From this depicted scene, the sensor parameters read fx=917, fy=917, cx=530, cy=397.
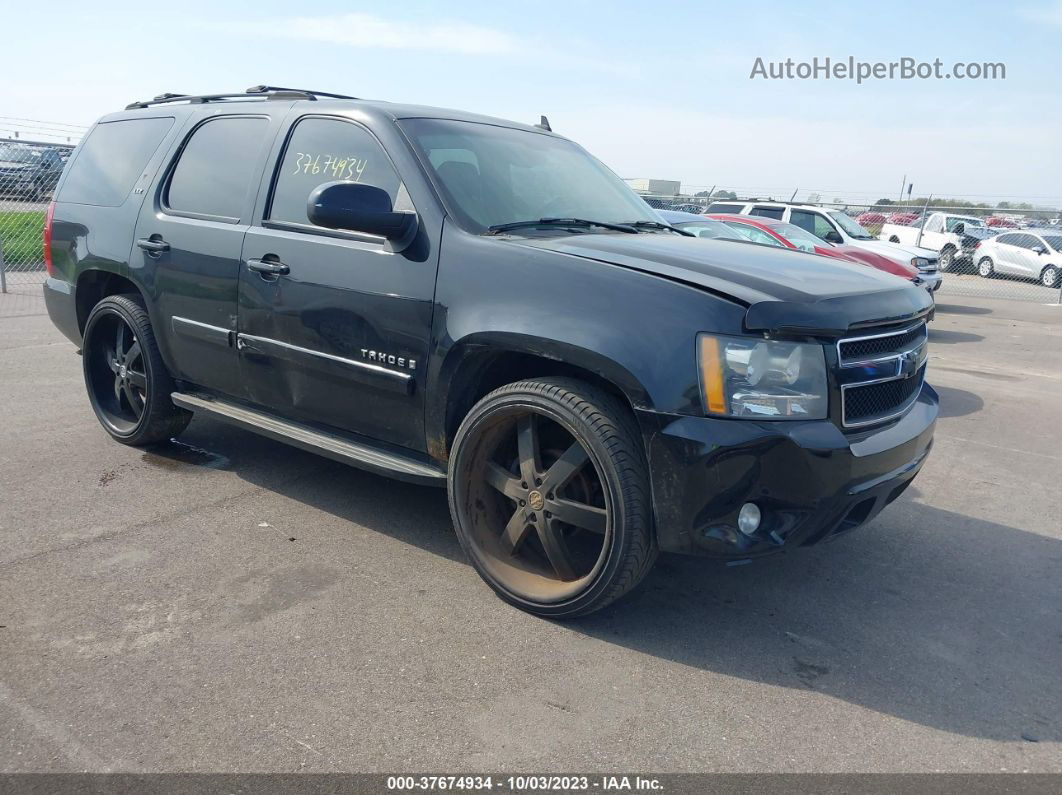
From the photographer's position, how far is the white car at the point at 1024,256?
2216 centimetres

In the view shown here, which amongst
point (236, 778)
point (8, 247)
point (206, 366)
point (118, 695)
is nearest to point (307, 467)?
point (206, 366)

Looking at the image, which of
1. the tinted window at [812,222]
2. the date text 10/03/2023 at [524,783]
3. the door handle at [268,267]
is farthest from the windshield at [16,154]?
the date text 10/03/2023 at [524,783]

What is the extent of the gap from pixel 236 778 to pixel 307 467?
279cm

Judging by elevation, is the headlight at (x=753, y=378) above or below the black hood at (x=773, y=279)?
below

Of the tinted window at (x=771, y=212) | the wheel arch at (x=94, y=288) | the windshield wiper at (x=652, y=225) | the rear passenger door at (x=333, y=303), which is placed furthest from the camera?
the tinted window at (x=771, y=212)

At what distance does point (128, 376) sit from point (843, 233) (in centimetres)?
1327

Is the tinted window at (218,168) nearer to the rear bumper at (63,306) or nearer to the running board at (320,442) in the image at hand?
the running board at (320,442)

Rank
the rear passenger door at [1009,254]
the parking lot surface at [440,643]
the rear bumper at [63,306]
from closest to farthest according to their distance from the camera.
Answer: the parking lot surface at [440,643] → the rear bumper at [63,306] → the rear passenger door at [1009,254]

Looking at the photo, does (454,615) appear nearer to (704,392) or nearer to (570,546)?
(570,546)

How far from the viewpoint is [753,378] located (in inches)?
120

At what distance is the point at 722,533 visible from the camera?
10.2 feet

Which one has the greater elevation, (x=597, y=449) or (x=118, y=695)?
(x=597, y=449)

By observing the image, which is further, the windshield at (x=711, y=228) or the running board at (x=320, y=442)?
the windshield at (x=711, y=228)

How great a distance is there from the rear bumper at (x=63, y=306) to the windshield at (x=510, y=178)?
2.73 meters
